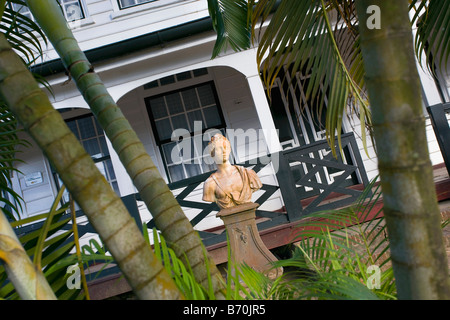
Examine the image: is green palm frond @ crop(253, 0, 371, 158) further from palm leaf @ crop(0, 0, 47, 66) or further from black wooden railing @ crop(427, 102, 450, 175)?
black wooden railing @ crop(427, 102, 450, 175)

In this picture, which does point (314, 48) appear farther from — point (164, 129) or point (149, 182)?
point (164, 129)

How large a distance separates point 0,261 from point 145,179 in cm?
53

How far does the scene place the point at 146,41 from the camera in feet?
23.3

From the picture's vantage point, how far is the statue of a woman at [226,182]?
4.57 m

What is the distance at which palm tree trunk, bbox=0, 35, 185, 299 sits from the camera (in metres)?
0.98

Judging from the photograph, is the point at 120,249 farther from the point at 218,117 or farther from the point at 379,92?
the point at 218,117

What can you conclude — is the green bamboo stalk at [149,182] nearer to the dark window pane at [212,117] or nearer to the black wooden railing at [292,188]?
the black wooden railing at [292,188]

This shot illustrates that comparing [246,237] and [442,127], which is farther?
[442,127]

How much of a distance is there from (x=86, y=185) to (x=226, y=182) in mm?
3692

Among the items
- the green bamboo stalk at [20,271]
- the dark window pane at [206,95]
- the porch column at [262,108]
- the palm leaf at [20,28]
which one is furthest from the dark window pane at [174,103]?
the green bamboo stalk at [20,271]

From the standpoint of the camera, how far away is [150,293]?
99cm

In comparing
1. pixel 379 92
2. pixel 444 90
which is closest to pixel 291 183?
pixel 444 90

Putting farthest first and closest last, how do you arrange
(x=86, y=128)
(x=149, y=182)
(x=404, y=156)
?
(x=86, y=128), (x=149, y=182), (x=404, y=156)

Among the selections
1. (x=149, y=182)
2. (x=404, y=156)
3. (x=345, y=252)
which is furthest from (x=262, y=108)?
(x=404, y=156)
